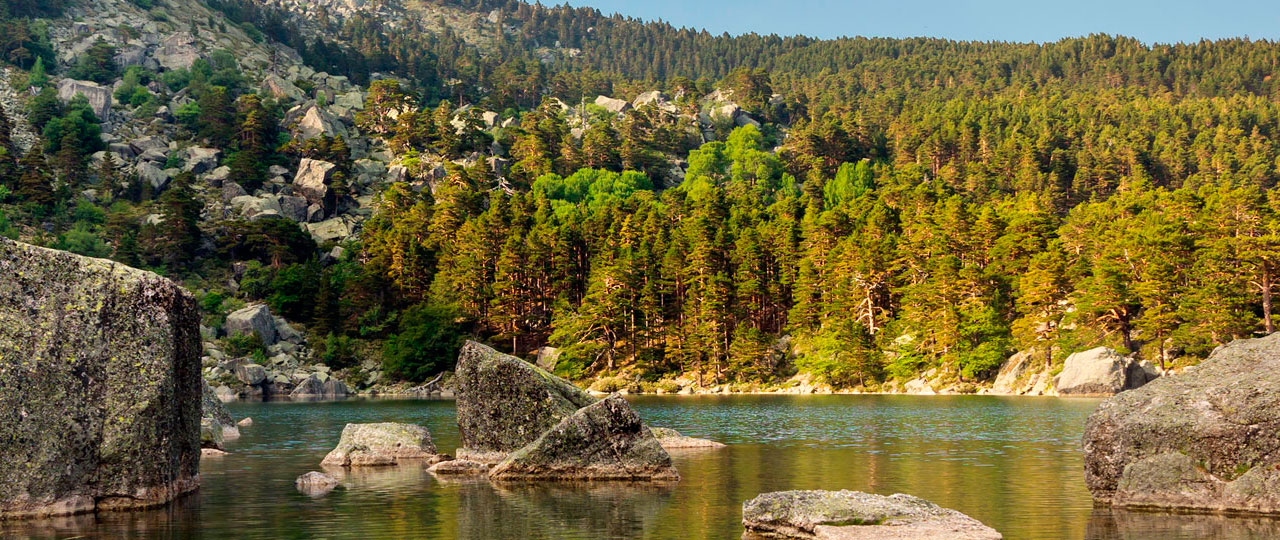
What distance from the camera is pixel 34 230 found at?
13212cm

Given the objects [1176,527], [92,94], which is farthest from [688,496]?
[92,94]

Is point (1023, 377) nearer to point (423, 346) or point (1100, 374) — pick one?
point (1100, 374)

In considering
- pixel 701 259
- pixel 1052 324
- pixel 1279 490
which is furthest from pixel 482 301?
pixel 1279 490

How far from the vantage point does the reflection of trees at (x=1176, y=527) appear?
1783 cm

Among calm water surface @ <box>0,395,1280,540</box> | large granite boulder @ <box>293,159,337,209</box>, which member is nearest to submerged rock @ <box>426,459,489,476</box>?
calm water surface @ <box>0,395,1280,540</box>

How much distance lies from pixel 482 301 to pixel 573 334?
1846cm

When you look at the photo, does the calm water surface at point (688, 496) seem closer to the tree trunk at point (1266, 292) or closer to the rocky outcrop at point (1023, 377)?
the rocky outcrop at point (1023, 377)

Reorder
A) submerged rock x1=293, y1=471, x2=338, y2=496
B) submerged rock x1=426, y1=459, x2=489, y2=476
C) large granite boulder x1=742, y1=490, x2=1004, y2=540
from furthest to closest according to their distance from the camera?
submerged rock x1=426, y1=459, x2=489, y2=476, submerged rock x1=293, y1=471, x2=338, y2=496, large granite boulder x1=742, y1=490, x2=1004, y2=540

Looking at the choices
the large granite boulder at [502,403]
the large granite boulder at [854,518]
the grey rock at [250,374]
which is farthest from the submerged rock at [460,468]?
the grey rock at [250,374]

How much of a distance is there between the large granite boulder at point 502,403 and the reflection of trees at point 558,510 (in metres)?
3.73

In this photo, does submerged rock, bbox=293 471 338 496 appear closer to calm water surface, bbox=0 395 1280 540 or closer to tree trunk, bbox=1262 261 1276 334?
calm water surface, bbox=0 395 1280 540

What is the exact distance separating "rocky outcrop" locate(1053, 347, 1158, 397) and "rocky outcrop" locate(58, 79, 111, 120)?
6537 inches

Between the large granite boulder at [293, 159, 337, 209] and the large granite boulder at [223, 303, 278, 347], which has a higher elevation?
the large granite boulder at [293, 159, 337, 209]

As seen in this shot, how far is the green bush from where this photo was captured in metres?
120
